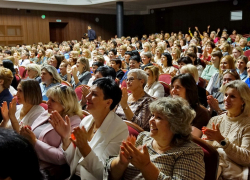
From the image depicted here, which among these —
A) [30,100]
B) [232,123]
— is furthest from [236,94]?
[30,100]

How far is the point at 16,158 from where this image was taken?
0.88 meters

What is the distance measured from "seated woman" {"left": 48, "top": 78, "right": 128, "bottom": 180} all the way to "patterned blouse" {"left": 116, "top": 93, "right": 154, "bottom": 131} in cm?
61

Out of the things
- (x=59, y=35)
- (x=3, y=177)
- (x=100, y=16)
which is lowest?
(x=3, y=177)

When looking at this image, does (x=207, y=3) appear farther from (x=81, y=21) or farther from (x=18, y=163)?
(x=18, y=163)

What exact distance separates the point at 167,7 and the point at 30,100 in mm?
17506

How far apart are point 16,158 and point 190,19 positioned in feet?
60.5

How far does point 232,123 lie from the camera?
2162mm

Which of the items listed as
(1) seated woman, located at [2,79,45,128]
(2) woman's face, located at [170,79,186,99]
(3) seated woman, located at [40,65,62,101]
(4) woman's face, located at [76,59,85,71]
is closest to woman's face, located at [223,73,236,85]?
(2) woman's face, located at [170,79,186,99]

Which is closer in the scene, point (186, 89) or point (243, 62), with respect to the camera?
point (186, 89)

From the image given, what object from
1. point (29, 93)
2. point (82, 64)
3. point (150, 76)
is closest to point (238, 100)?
point (150, 76)

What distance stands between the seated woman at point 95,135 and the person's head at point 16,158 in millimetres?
748

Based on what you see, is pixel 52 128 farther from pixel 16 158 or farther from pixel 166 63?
pixel 166 63

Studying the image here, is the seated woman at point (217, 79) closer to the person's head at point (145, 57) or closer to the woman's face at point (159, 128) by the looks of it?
the person's head at point (145, 57)

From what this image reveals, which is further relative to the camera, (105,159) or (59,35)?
(59,35)
